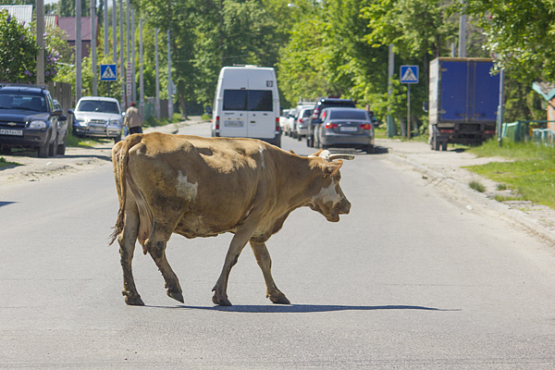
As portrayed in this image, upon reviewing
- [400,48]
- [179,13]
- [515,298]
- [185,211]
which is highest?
[179,13]

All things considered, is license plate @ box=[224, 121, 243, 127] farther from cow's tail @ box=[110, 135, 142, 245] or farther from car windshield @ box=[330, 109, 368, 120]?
cow's tail @ box=[110, 135, 142, 245]

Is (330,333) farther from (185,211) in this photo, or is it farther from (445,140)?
(445,140)

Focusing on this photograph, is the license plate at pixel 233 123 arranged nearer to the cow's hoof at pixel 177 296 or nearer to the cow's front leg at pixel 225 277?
the cow's front leg at pixel 225 277

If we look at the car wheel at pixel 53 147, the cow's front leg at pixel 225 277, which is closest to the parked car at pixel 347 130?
the car wheel at pixel 53 147

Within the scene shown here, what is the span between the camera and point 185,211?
5.86 m

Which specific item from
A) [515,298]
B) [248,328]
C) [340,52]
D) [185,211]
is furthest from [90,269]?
[340,52]

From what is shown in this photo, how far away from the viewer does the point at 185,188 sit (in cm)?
576

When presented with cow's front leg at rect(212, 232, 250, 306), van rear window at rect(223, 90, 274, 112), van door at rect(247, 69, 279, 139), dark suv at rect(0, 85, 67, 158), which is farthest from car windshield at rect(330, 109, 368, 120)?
cow's front leg at rect(212, 232, 250, 306)

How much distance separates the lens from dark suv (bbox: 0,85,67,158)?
21.0 m

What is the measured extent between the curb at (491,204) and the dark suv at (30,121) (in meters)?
10.5

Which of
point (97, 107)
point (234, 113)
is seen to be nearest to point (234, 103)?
point (234, 113)

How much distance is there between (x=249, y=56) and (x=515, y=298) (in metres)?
87.0

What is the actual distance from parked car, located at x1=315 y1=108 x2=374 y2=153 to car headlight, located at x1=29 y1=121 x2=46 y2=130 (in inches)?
420

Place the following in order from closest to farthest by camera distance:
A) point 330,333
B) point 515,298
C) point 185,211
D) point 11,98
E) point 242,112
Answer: point 330,333, point 185,211, point 515,298, point 11,98, point 242,112
